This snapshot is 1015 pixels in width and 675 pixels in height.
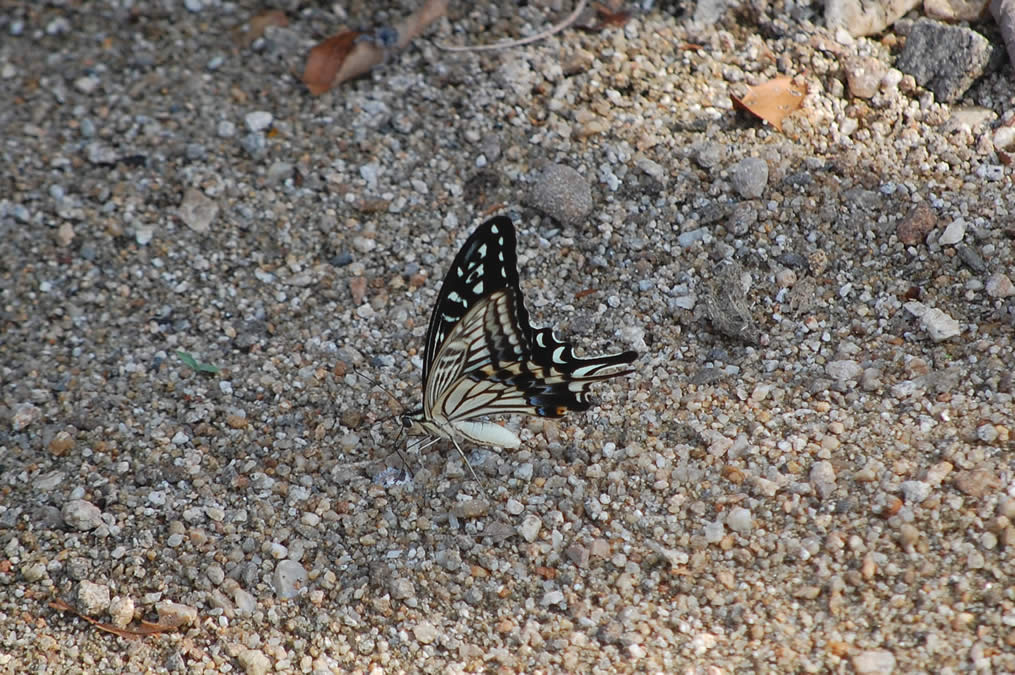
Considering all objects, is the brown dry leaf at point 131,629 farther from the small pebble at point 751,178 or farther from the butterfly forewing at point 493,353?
the small pebble at point 751,178

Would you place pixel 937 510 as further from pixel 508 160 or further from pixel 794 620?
pixel 508 160

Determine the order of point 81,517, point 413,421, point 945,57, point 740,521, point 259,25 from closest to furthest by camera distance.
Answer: point 740,521, point 81,517, point 413,421, point 945,57, point 259,25

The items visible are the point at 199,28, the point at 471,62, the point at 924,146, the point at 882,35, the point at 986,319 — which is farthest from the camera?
the point at 199,28

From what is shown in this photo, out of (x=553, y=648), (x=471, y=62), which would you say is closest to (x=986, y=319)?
(x=553, y=648)

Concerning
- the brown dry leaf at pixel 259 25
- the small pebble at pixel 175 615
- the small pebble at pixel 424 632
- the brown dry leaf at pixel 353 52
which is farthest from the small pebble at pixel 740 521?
the brown dry leaf at pixel 259 25

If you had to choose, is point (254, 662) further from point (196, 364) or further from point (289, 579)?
point (196, 364)

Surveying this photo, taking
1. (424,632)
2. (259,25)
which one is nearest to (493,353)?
(424,632)
